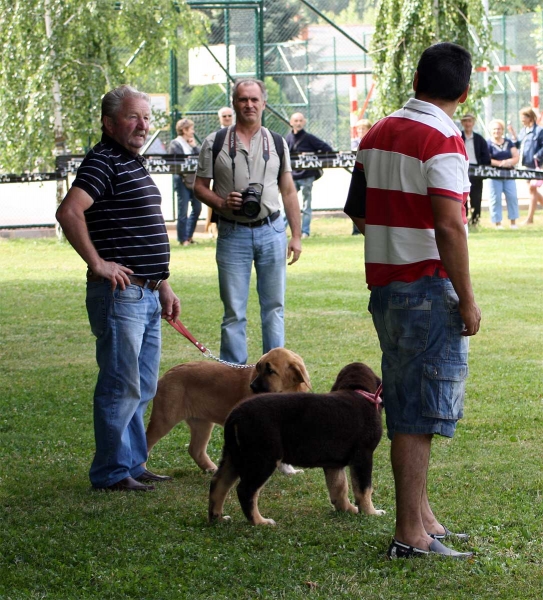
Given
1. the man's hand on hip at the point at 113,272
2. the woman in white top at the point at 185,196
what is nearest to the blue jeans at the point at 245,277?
the man's hand on hip at the point at 113,272

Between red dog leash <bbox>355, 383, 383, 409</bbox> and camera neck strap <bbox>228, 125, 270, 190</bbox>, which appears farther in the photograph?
camera neck strap <bbox>228, 125, 270, 190</bbox>

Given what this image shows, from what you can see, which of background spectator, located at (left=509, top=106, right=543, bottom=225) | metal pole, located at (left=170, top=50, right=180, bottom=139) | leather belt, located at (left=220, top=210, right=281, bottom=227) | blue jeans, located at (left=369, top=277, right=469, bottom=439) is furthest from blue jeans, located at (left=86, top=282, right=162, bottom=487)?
metal pole, located at (left=170, top=50, right=180, bottom=139)

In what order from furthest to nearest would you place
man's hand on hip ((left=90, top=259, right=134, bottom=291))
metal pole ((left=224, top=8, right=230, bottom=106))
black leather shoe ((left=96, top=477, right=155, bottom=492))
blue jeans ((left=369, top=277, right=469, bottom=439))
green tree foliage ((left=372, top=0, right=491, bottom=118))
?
metal pole ((left=224, top=8, right=230, bottom=106))
green tree foliage ((left=372, top=0, right=491, bottom=118))
black leather shoe ((left=96, top=477, right=155, bottom=492))
man's hand on hip ((left=90, top=259, right=134, bottom=291))
blue jeans ((left=369, top=277, right=469, bottom=439))

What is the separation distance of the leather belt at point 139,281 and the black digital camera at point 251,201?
3.96 feet

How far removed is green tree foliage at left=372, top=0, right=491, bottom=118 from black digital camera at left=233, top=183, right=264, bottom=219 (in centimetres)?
1362

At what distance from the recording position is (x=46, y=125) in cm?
1878

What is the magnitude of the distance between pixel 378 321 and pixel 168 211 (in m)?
19.3

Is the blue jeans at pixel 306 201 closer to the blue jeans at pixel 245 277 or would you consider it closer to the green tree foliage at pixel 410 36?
the green tree foliage at pixel 410 36

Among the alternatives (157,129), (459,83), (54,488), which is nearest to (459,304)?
(459,83)

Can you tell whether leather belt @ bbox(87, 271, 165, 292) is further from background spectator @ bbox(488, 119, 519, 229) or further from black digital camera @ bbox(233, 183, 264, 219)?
background spectator @ bbox(488, 119, 519, 229)

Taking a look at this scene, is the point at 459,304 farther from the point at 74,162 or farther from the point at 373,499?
the point at 74,162

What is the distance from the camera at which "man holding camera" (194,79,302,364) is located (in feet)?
21.2

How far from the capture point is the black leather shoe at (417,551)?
415 cm

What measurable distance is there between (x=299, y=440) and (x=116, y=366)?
119 centimetres
